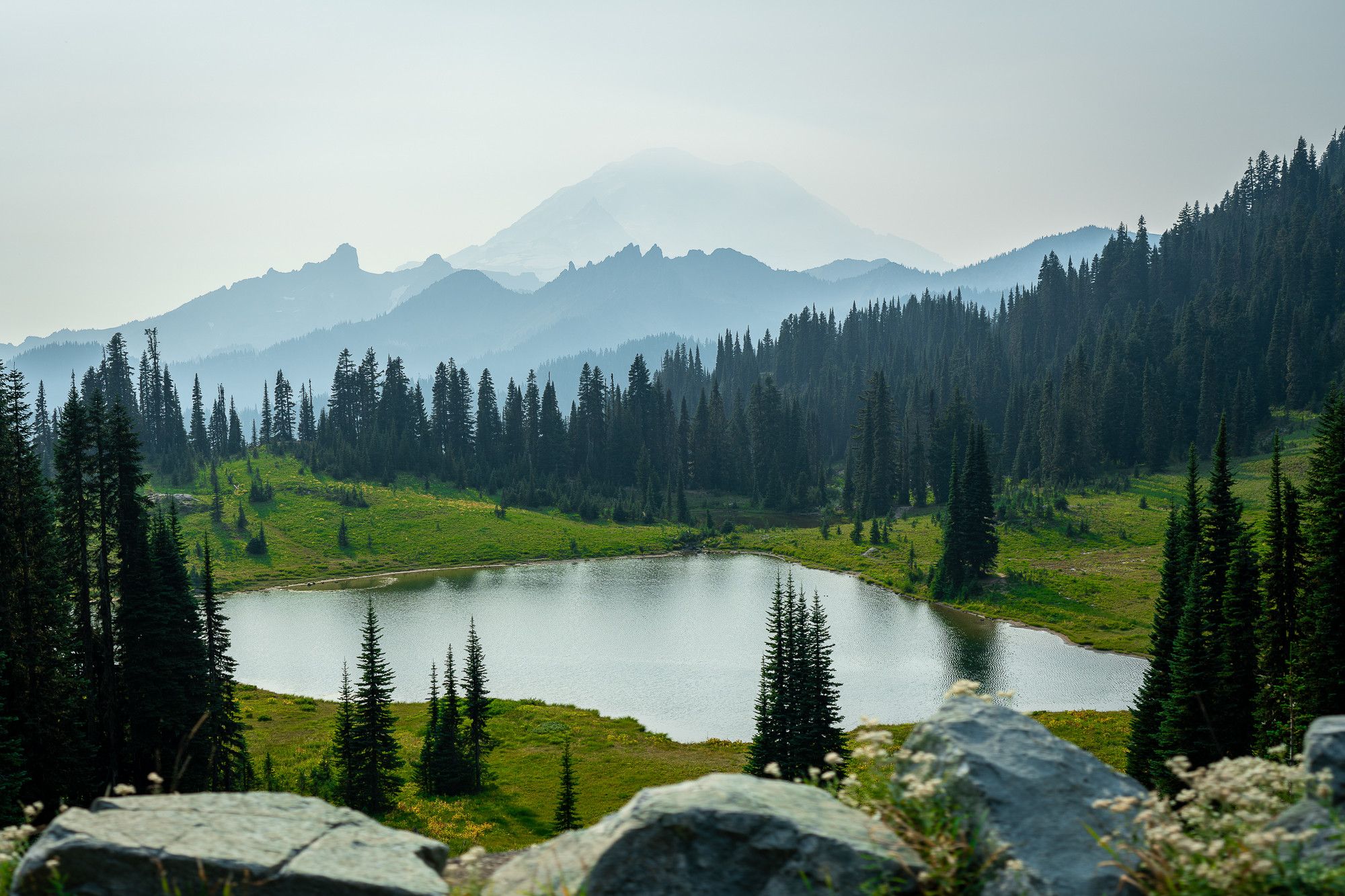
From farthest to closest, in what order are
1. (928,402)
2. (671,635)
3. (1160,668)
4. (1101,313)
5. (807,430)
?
(1101,313) < (807,430) < (928,402) < (671,635) < (1160,668)

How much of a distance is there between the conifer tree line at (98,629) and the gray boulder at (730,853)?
28.7 meters

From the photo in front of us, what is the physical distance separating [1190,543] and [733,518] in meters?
100

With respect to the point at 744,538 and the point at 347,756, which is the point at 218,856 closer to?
the point at 347,756

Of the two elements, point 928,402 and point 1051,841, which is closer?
point 1051,841

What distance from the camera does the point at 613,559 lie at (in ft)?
350

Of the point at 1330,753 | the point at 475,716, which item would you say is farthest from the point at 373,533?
the point at 1330,753

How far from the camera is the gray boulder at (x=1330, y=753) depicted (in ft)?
19.9

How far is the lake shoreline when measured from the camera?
240 ft

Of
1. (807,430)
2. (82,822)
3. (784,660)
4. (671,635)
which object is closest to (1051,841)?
(82,822)

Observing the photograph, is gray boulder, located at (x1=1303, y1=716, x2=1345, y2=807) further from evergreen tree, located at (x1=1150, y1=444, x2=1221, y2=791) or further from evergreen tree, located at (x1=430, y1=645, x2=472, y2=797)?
evergreen tree, located at (x1=430, y1=645, x2=472, y2=797)

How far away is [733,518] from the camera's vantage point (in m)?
133

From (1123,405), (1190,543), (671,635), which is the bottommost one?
(671,635)

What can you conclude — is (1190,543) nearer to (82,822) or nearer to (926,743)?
(926,743)

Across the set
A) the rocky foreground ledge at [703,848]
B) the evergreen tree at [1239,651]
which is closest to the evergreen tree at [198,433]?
the evergreen tree at [1239,651]
